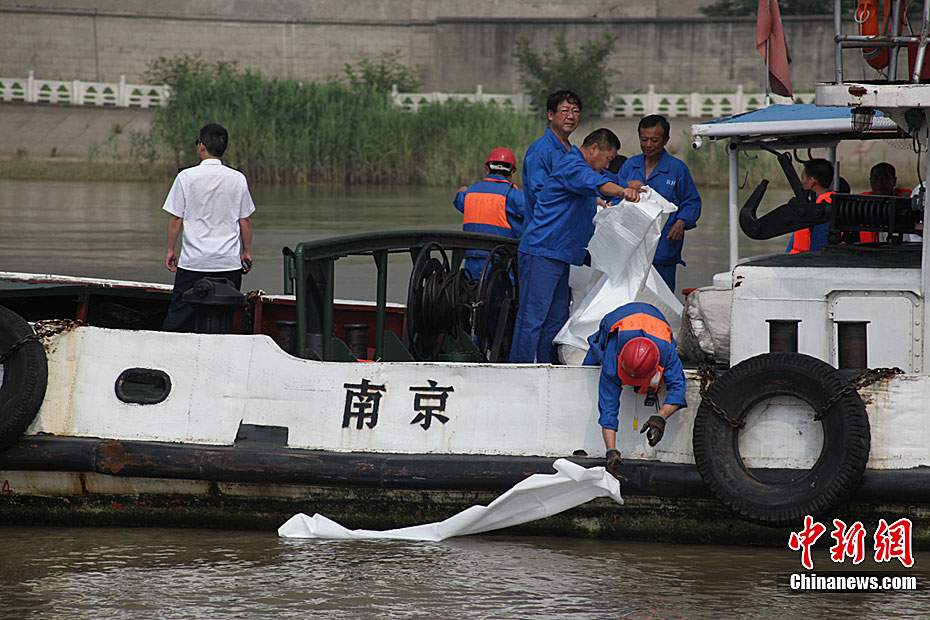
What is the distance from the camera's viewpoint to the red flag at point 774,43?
5.98 metres

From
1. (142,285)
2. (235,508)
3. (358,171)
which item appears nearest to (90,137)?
(358,171)

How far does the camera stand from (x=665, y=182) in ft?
23.9

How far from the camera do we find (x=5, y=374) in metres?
5.67

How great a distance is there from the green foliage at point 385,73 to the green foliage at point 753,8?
388 inches

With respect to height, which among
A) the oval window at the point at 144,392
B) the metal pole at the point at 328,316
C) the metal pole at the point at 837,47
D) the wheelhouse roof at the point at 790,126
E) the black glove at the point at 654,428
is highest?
the metal pole at the point at 837,47

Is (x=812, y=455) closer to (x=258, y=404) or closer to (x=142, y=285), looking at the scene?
(x=258, y=404)

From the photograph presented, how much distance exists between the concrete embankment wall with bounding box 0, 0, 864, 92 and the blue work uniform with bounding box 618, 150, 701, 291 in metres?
31.5

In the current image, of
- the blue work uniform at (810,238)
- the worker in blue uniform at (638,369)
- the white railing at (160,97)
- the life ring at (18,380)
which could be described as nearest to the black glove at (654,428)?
the worker in blue uniform at (638,369)

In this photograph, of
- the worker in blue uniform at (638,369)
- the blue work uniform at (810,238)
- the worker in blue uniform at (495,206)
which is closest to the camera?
the worker in blue uniform at (638,369)

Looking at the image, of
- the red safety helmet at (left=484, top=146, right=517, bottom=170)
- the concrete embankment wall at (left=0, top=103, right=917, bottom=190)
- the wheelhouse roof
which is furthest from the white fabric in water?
the concrete embankment wall at (left=0, top=103, right=917, bottom=190)

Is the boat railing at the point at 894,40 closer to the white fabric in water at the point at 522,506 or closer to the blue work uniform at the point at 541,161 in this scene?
the blue work uniform at the point at 541,161

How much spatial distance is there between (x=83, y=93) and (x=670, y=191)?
109ft

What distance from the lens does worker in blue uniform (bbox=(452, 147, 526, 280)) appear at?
7910 mm

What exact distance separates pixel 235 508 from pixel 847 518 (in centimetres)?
269
